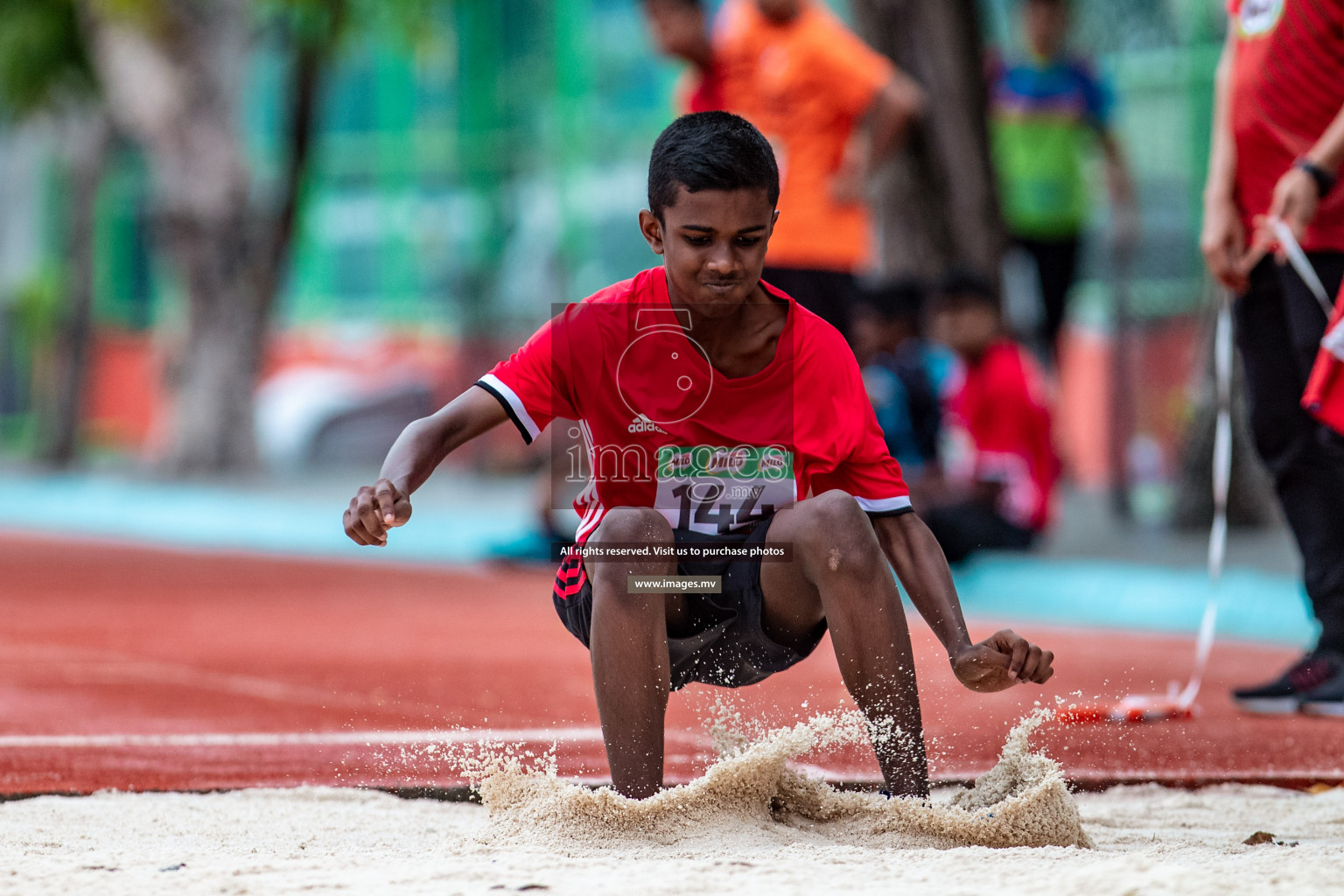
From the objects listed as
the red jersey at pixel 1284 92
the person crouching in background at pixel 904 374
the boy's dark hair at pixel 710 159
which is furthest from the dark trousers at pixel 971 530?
the boy's dark hair at pixel 710 159

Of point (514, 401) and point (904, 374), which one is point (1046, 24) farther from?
point (514, 401)

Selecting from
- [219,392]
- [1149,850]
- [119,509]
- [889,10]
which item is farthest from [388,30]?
[1149,850]

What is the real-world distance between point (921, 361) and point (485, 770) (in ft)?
15.5

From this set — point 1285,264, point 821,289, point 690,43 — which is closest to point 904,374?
point 821,289

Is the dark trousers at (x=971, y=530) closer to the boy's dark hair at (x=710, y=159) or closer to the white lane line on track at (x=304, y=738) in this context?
the white lane line on track at (x=304, y=738)

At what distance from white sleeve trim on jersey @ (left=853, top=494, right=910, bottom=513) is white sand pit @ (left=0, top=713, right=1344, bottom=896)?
1.19ft

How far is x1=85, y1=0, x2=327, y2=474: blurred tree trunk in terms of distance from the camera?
14.0 m

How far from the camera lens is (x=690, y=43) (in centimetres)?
623

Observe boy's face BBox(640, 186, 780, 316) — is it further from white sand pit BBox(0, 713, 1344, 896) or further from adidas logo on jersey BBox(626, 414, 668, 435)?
white sand pit BBox(0, 713, 1344, 896)

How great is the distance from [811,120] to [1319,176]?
8.55ft

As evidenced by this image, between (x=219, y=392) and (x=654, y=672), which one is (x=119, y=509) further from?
(x=654, y=672)

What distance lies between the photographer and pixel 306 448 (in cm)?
1866

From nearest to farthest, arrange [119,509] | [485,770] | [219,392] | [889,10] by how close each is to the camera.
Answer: [485,770] → [889,10] → [119,509] → [219,392]

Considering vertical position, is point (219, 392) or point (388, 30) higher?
point (388, 30)
